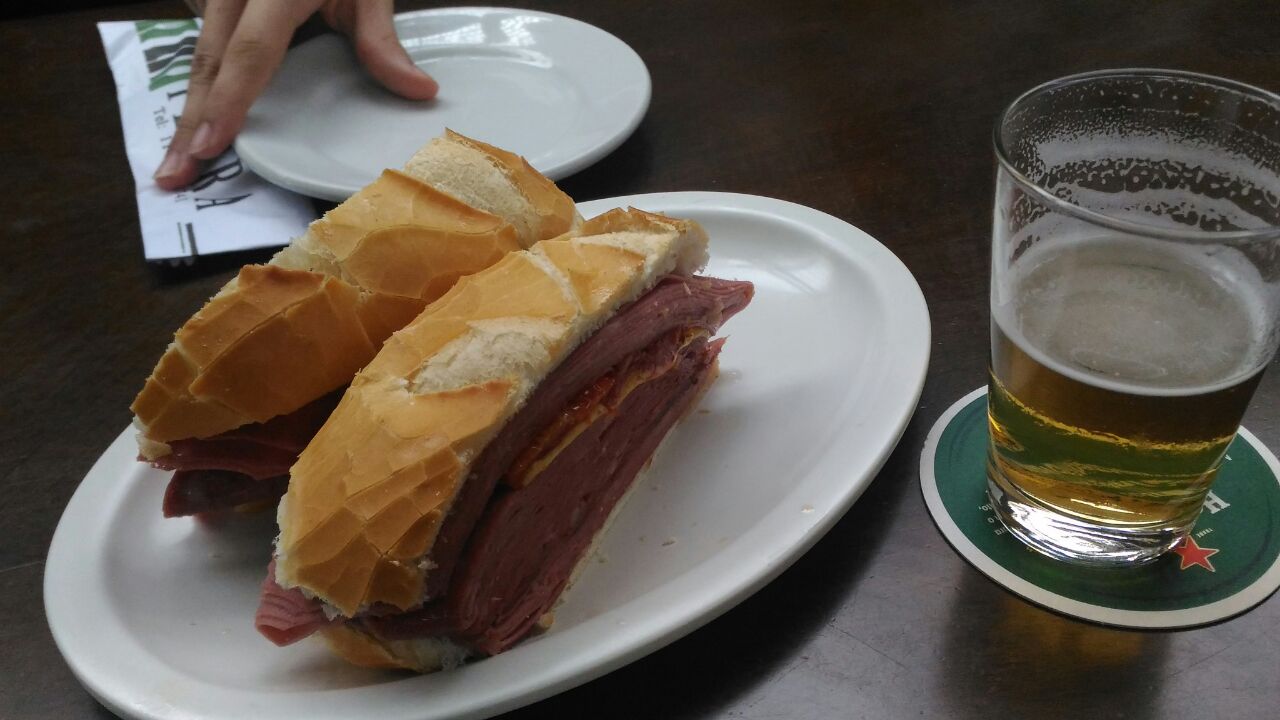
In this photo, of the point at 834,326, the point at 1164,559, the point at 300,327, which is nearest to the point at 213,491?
the point at 300,327

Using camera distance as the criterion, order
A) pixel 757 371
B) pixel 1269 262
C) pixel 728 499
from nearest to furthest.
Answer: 1. pixel 1269 262
2. pixel 728 499
3. pixel 757 371

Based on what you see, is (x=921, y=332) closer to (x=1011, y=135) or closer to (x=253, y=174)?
(x=1011, y=135)

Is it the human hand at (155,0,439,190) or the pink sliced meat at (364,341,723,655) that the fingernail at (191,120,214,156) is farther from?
the pink sliced meat at (364,341,723,655)

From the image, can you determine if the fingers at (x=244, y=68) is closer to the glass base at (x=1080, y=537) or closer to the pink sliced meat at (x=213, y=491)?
the pink sliced meat at (x=213, y=491)

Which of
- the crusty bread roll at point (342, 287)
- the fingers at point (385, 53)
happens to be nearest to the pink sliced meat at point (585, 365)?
the crusty bread roll at point (342, 287)

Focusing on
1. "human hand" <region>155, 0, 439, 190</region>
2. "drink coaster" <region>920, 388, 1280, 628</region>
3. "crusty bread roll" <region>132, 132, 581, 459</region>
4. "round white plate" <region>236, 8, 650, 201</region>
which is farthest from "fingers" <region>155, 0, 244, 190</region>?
"drink coaster" <region>920, 388, 1280, 628</region>

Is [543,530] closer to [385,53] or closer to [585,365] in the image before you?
[585,365]

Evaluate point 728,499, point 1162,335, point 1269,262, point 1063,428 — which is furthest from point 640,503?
point 1269,262

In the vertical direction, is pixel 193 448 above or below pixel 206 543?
above
